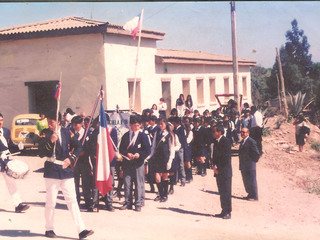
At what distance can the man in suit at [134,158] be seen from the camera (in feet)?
28.6

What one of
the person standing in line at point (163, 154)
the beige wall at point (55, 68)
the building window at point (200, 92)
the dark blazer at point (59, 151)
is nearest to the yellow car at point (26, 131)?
the beige wall at point (55, 68)

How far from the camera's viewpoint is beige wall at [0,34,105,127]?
17609 millimetres

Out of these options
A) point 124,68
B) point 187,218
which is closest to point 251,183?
point 187,218

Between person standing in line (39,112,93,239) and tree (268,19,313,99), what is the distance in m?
28.2

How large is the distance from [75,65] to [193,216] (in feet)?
34.9

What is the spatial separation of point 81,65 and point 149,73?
3.93 meters

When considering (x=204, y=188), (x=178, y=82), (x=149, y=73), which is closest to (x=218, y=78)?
(x=178, y=82)

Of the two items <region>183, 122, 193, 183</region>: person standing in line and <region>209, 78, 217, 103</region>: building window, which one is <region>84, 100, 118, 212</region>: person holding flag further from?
<region>209, 78, 217, 103</region>: building window

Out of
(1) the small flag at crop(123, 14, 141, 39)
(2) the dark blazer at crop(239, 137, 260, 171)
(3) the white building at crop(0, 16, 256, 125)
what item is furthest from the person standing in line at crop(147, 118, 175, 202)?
(3) the white building at crop(0, 16, 256, 125)

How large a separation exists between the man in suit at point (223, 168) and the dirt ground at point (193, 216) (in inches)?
13.6

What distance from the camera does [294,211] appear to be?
33.1 feet

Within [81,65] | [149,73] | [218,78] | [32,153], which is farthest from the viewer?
[218,78]

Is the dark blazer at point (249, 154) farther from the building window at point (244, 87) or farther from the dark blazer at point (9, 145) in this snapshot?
the building window at point (244, 87)

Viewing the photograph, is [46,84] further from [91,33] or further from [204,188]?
[204,188]
